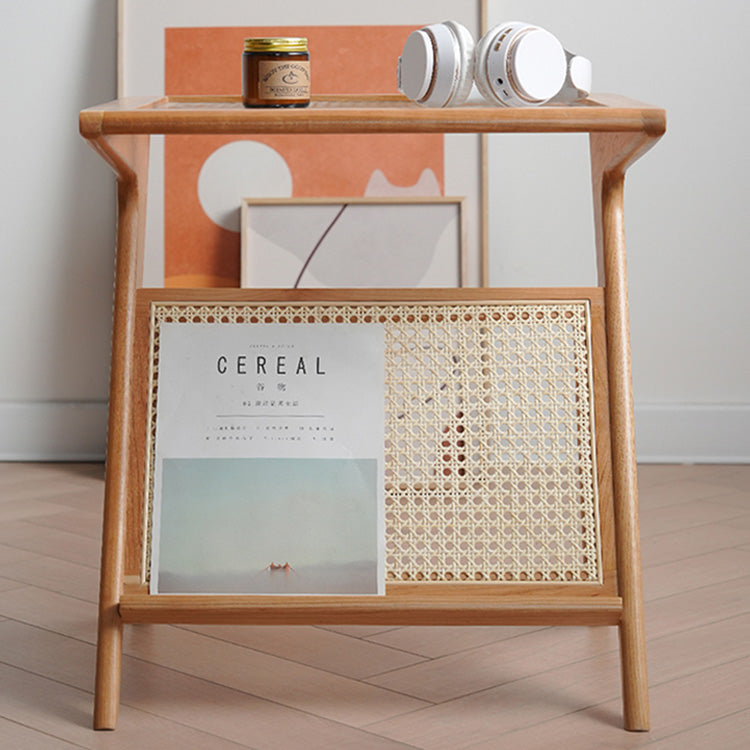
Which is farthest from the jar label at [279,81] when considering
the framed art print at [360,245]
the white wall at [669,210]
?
the white wall at [669,210]

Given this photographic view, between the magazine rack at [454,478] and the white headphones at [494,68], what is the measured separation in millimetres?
47

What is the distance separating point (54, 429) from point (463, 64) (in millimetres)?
1957

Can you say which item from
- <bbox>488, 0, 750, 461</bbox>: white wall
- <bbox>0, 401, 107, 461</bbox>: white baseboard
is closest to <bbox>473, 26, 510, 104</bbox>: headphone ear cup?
<bbox>488, 0, 750, 461</bbox>: white wall

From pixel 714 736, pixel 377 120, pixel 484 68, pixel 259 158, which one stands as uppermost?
pixel 259 158

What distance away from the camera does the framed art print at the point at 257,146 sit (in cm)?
279

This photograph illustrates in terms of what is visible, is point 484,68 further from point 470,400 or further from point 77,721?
point 77,721

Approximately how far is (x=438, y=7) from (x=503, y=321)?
5.09ft

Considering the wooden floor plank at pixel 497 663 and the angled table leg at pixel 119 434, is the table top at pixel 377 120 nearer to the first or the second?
the angled table leg at pixel 119 434

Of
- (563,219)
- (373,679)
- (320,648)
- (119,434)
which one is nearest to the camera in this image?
(119,434)

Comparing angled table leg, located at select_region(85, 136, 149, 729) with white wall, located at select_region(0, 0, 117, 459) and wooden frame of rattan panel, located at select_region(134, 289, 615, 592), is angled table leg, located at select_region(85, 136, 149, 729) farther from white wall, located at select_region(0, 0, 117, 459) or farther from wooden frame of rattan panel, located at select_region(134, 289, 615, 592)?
white wall, located at select_region(0, 0, 117, 459)

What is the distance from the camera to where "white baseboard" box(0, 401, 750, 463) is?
298 centimetres

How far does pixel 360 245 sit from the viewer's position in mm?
2783

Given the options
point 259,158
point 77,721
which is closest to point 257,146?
point 259,158

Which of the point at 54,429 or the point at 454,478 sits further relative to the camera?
the point at 54,429
